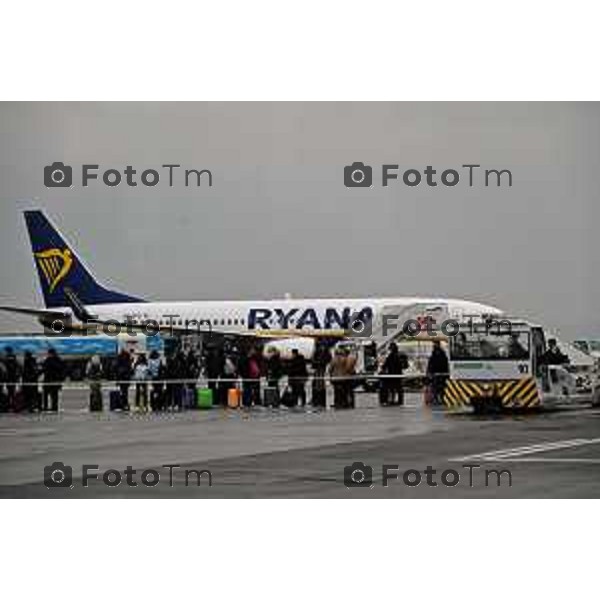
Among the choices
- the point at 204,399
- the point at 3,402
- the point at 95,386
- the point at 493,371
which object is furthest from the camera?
the point at 95,386

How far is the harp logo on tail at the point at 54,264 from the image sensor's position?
21.3 metres

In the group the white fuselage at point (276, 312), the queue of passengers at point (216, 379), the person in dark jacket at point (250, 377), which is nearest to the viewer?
the white fuselage at point (276, 312)

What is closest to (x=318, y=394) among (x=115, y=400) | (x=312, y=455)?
(x=115, y=400)

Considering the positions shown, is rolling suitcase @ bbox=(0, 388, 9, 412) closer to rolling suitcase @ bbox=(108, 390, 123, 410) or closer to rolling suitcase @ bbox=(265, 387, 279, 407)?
rolling suitcase @ bbox=(108, 390, 123, 410)

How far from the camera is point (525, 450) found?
1923 centimetres

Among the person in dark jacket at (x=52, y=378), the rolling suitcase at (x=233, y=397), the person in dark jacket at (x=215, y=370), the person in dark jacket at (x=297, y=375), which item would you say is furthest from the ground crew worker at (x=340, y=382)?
the person in dark jacket at (x=52, y=378)

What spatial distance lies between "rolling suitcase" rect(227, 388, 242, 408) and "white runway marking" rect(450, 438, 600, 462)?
10.2m

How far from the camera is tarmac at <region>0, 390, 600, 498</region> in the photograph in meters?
16.2

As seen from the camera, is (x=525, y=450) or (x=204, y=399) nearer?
(x=525, y=450)

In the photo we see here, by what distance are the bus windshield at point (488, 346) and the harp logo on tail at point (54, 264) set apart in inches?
286

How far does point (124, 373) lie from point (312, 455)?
11071 mm

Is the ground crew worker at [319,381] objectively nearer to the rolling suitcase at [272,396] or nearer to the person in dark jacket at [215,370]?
the rolling suitcase at [272,396]

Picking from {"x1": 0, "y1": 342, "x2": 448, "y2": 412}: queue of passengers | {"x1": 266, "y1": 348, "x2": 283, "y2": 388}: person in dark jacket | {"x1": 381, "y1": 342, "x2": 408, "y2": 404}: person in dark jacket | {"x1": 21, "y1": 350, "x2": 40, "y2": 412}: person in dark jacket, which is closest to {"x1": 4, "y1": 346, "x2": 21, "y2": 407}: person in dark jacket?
{"x1": 0, "y1": 342, "x2": 448, "y2": 412}: queue of passengers

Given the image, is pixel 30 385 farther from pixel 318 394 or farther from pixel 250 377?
pixel 318 394
